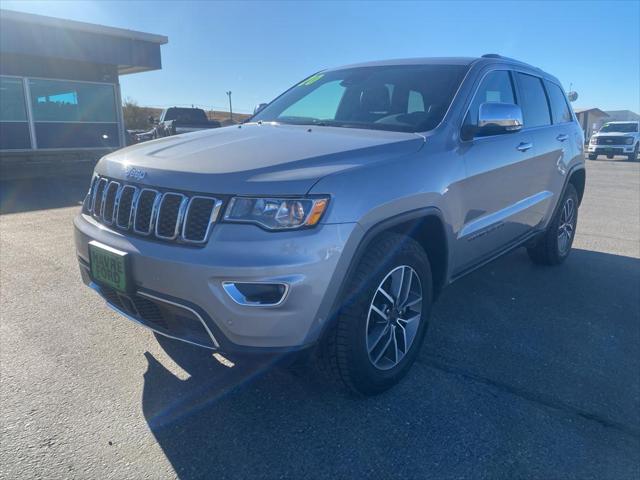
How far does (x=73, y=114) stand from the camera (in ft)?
51.8

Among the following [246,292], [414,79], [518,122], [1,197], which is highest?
[414,79]

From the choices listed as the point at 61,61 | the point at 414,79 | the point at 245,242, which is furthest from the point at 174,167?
the point at 61,61

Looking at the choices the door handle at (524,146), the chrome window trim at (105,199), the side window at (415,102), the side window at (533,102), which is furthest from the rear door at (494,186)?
the chrome window trim at (105,199)

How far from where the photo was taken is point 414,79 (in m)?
3.65

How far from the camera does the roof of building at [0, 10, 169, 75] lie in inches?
544

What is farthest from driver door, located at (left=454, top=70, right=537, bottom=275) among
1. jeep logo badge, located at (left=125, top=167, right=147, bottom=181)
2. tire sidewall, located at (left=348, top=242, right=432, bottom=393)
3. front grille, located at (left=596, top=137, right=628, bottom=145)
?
front grille, located at (left=596, top=137, right=628, bottom=145)

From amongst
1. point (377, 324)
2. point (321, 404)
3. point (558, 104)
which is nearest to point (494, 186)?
point (377, 324)

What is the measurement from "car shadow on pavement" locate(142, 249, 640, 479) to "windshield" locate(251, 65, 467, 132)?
1541 mm

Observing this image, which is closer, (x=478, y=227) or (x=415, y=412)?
(x=415, y=412)

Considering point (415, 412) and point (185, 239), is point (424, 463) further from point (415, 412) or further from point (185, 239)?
point (185, 239)

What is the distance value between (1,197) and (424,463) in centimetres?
999

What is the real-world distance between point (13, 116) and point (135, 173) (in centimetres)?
1443

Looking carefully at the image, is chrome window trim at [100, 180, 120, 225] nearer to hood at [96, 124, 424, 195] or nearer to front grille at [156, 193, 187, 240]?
hood at [96, 124, 424, 195]

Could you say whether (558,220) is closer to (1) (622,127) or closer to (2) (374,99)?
(2) (374,99)
